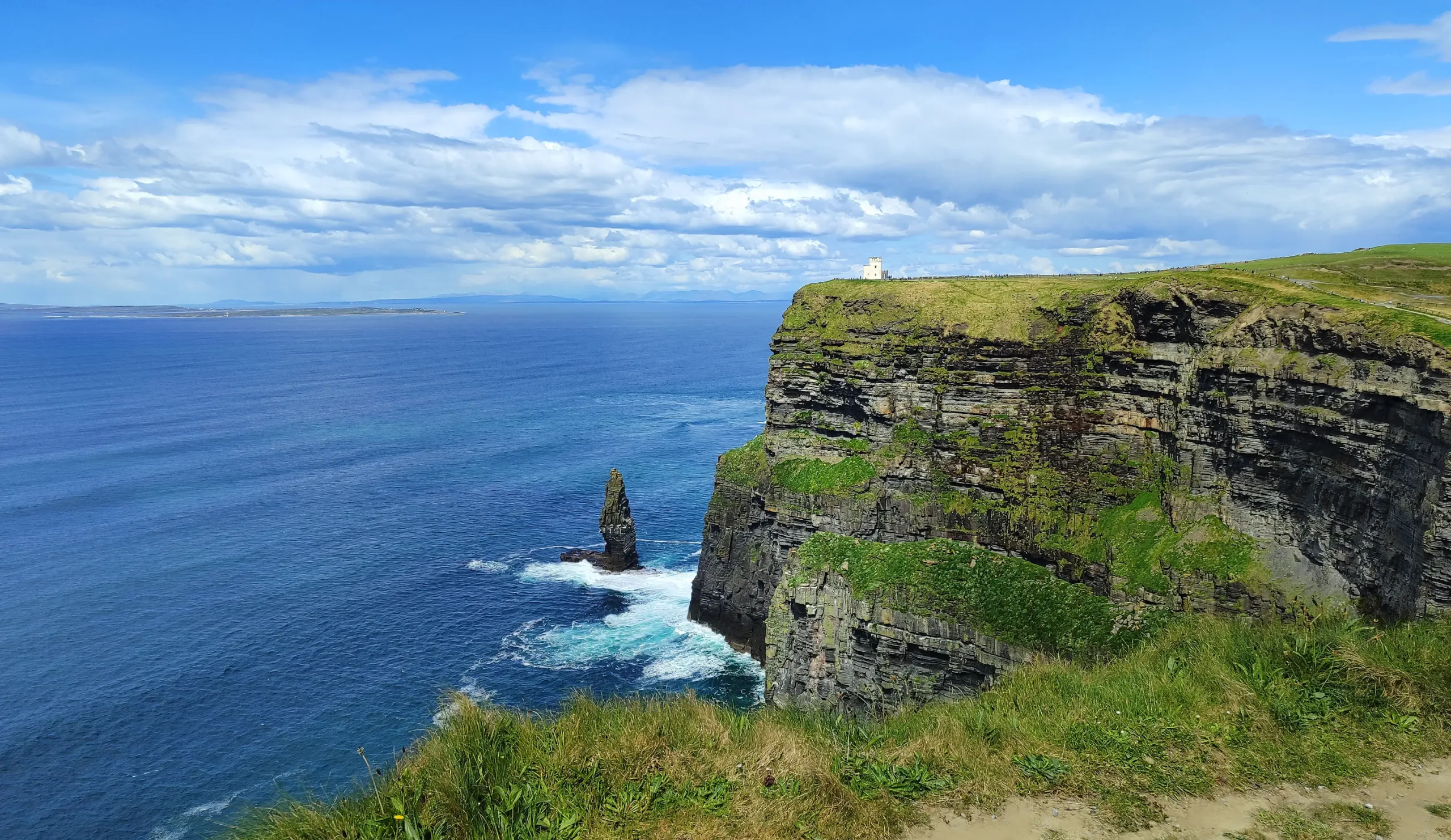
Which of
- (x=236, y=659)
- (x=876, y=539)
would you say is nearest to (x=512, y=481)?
(x=236, y=659)

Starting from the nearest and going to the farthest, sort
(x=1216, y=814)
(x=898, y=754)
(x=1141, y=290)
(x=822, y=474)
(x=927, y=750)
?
(x=1216, y=814) < (x=898, y=754) < (x=927, y=750) < (x=1141, y=290) < (x=822, y=474)

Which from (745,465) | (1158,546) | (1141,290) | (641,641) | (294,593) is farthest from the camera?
(294,593)

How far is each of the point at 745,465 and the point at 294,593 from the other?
3607 cm

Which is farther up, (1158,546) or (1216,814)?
(1216,814)

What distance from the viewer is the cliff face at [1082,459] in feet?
88.0

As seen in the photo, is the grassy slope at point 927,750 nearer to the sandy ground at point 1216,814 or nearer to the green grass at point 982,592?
the sandy ground at point 1216,814

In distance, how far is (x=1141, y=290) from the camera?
1447 inches

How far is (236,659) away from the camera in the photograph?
47406 millimetres

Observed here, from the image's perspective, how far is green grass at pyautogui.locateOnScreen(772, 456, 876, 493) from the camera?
4441cm

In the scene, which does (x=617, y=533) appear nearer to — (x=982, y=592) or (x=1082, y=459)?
(x=982, y=592)

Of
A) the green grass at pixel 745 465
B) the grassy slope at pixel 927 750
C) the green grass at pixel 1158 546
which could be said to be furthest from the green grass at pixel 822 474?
the grassy slope at pixel 927 750

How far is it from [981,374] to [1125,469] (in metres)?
8.90

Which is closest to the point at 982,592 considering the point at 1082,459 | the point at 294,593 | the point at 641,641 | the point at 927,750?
the point at 1082,459

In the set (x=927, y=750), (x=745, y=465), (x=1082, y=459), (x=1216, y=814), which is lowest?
(x=745, y=465)
